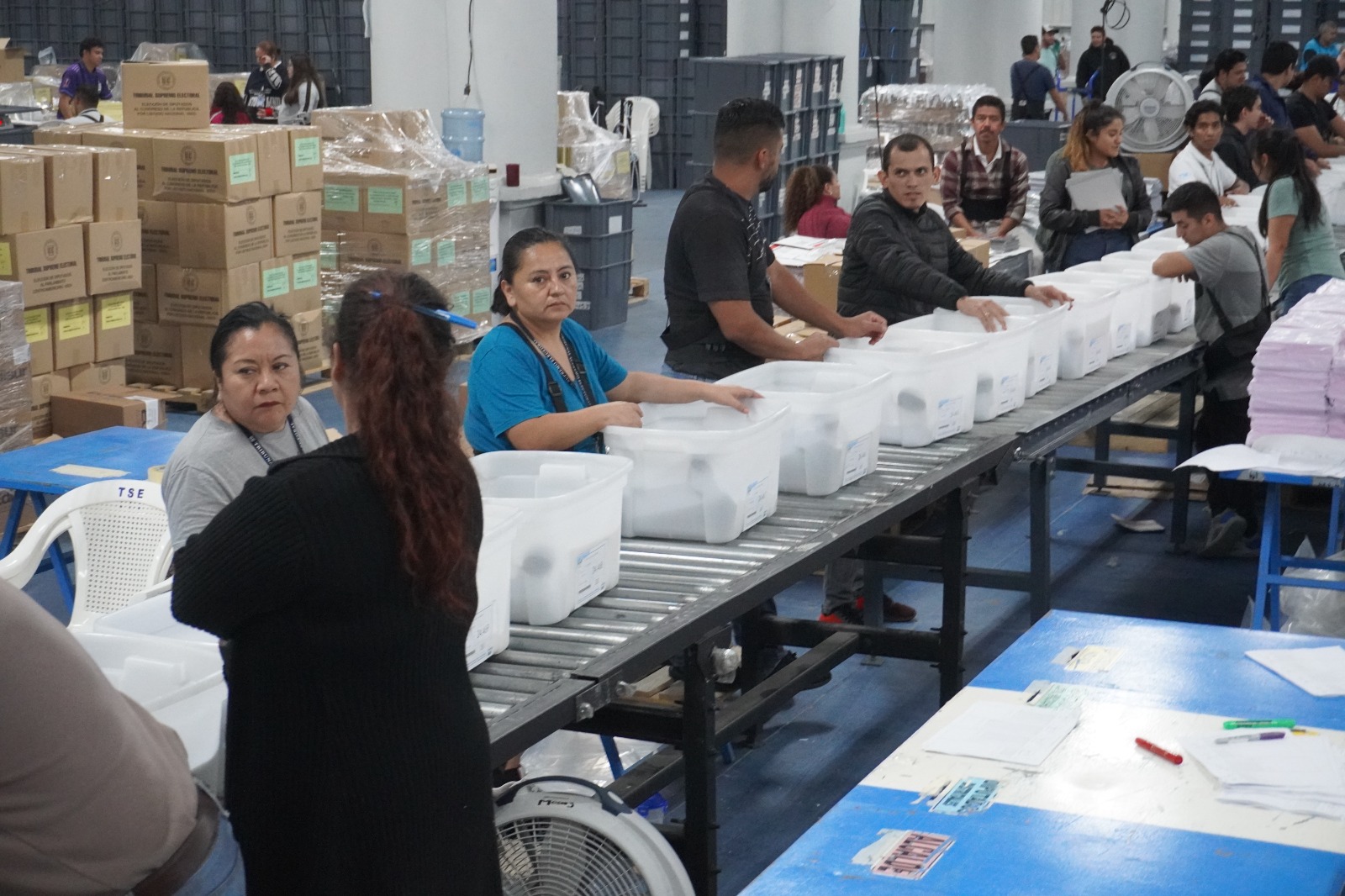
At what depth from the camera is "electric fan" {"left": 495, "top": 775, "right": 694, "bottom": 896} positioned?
109 inches

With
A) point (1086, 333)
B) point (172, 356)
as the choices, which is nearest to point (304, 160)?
point (172, 356)

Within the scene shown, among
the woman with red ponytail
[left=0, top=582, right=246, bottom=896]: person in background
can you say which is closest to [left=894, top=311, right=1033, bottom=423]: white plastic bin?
the woman with red ponytail

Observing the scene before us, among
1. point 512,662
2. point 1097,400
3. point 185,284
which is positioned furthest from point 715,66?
point 512,662

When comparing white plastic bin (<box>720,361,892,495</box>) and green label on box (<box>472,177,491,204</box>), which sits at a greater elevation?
green label on box (<box>472,177,491,204</box>)

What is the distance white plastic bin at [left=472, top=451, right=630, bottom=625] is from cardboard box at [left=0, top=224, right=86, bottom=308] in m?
4.26

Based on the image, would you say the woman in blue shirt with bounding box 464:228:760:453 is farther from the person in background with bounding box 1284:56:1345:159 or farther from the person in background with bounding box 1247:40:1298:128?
the person in background with bounding box 1247:40:1298:128

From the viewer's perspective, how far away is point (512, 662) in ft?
9.75

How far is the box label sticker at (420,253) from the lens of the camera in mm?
9406

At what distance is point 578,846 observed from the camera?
9.29ft

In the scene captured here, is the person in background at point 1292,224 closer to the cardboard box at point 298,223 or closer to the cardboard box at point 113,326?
the cardboard box at point 298,223

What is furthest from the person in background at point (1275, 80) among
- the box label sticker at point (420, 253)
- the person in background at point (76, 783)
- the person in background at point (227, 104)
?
the person in background at point (76, 783)

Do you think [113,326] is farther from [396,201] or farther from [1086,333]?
[1086,333]

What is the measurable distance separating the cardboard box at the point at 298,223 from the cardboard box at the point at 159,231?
1.79 ft

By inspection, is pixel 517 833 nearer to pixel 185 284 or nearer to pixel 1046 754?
pixel 1046 754
